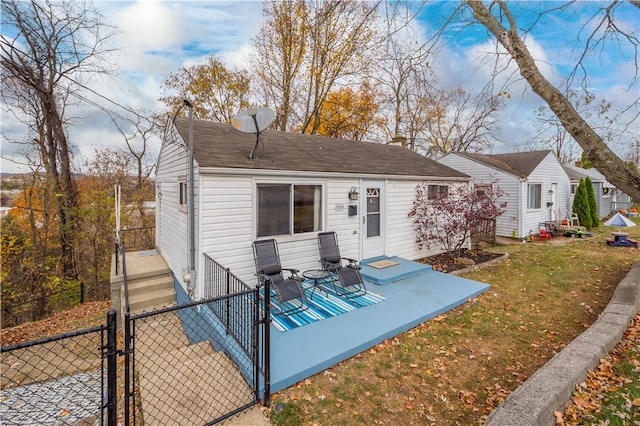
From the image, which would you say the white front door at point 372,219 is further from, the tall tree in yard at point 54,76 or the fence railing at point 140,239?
the tall tree in yard at point 54,76

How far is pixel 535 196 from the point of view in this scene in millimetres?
14383

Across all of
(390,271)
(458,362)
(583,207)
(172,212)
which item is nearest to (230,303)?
(458,362)

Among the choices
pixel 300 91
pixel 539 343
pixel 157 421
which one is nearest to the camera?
pixel 157 421

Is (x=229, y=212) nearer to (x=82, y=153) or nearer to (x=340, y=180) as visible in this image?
(x=340, y=180)

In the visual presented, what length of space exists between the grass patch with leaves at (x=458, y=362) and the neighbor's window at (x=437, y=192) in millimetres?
3120

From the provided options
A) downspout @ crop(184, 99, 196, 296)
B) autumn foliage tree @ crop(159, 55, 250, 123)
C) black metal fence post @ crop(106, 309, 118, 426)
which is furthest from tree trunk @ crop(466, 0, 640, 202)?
autumn foliage tree @ crop(159, 55, 250, 123)

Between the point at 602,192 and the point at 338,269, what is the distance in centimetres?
2586

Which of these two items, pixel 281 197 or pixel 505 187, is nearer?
pixel 281 197

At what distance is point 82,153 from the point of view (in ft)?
41.1

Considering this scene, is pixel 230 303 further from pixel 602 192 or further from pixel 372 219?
pixel 602 192

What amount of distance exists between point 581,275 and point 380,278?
5.78 metres

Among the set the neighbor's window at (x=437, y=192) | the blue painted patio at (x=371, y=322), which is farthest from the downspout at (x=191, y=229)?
the neighbor's window at (x=437, y=192)

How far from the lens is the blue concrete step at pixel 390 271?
6.82 meters

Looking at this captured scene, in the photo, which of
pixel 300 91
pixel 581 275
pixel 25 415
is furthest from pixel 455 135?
pixel 25 415
